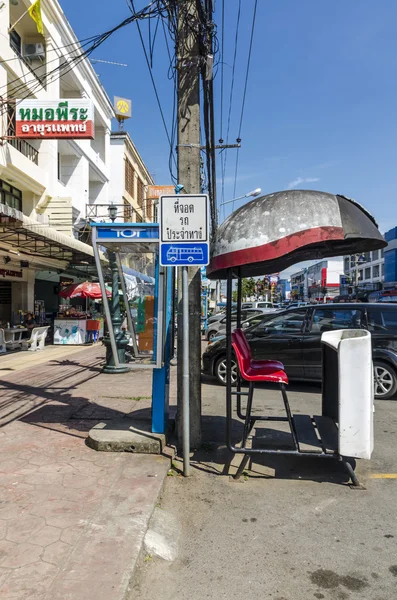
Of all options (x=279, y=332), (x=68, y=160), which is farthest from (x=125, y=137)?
(x=279, y=332)

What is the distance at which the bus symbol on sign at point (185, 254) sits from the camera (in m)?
4.40

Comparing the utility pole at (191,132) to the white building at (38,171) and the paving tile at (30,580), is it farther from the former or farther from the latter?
the white building at (38,171)

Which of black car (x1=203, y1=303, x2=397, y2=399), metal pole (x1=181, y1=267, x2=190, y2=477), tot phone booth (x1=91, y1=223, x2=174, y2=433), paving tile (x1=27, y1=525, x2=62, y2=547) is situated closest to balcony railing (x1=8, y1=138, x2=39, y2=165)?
black car (x1=203, y1=303, x2=397, y2=399)

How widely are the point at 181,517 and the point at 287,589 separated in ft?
3.97

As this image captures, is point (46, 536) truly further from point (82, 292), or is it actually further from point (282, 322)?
point (82, 292)

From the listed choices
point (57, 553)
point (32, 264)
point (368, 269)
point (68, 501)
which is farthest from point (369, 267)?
point (57, 553)

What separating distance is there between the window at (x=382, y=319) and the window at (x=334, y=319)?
0.22 m

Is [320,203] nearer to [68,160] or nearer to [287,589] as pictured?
[287,589]

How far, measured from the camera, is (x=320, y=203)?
4195 millimetres

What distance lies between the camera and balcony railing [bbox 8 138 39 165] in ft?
53.3

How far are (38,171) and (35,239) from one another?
5594 mm

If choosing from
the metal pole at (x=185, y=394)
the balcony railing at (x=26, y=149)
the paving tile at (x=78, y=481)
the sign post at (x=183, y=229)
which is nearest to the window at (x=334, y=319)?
the metal pole at (x=185, y=394)

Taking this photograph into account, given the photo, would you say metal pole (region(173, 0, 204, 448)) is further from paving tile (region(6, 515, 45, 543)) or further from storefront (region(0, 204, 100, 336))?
storefront (region(0, 204, 100, 336))

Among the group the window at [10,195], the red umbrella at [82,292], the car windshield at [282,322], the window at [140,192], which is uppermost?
the window at [140,192]
